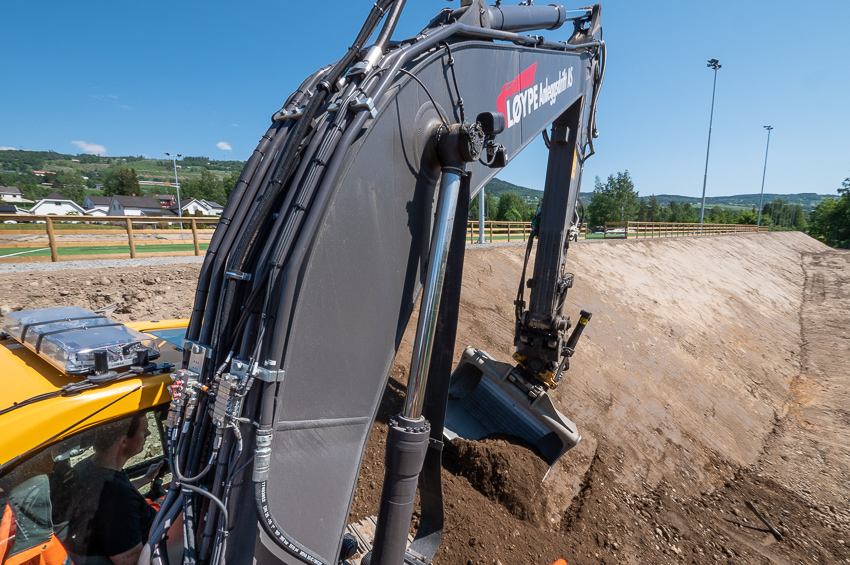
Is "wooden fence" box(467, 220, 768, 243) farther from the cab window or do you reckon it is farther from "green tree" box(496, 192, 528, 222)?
"green tree" box(496, 192, 528, 222)

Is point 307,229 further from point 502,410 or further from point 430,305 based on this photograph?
point 502,410

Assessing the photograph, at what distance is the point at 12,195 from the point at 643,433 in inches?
5072

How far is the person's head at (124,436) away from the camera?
198 cm

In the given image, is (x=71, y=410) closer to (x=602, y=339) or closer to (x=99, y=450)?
(x=99, y=450)

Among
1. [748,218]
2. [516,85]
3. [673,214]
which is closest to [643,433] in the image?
[516,85]

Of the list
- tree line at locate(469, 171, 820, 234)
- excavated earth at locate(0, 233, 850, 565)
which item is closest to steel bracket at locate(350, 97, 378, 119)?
excavated earth at locate(0, 233, 850, 565)

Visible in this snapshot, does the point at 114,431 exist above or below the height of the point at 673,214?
below

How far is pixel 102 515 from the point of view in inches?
79.1

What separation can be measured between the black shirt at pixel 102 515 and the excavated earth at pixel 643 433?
2.18 meters

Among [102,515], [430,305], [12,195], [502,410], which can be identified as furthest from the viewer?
[12,195]

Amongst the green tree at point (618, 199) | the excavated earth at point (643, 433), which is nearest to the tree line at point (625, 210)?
the green tree at point (618, 199)

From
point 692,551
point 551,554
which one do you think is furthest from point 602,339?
point 551,554

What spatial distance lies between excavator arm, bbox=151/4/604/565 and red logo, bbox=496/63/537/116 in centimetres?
60

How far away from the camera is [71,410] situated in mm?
1862
